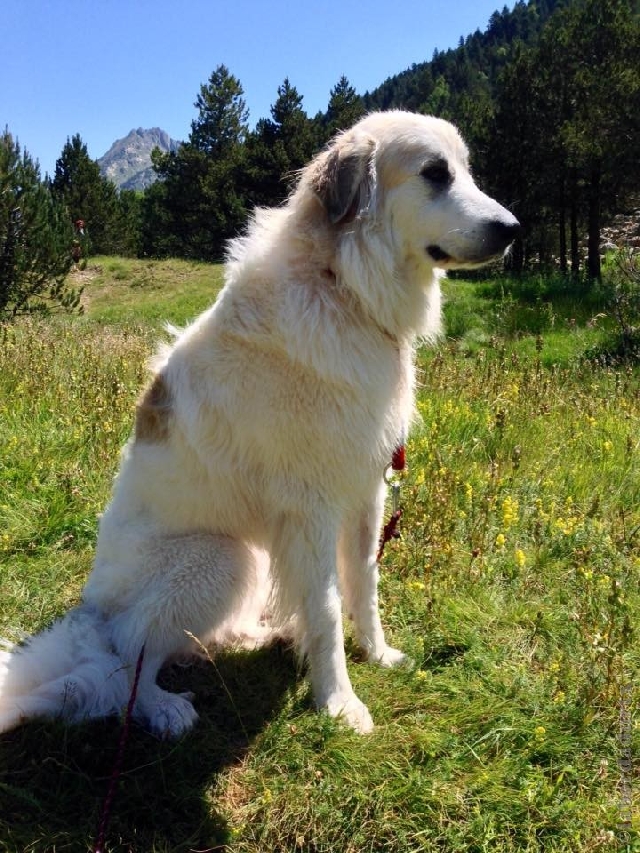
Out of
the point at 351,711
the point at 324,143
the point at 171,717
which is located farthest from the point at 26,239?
the point at 351,711

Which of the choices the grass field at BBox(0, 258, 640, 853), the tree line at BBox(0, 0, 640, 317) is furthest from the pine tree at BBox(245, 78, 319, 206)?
the grass field at BBox(0, 258, 640, 853)

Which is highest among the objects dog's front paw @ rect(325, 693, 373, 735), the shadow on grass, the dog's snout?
the dog's snout

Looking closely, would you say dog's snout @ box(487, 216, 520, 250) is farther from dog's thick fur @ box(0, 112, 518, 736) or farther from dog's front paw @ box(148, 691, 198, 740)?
dog's front paw @ box(148, 691, 198, 740)

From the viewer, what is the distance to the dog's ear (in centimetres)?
204

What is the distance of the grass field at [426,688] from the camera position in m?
1.73

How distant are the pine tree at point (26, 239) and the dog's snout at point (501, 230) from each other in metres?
8.94

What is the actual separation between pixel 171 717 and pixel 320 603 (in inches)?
24.1

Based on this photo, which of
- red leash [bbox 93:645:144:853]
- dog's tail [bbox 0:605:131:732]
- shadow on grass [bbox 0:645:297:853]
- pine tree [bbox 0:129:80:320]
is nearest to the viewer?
red leash [bbox 93:645:144:853]

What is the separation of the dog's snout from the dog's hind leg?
4.50 feet

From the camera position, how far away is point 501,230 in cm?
202

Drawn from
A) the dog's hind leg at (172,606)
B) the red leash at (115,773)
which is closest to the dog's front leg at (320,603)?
the dog's hind leg at (172,606)

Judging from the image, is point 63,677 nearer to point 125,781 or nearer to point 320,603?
point 125,781

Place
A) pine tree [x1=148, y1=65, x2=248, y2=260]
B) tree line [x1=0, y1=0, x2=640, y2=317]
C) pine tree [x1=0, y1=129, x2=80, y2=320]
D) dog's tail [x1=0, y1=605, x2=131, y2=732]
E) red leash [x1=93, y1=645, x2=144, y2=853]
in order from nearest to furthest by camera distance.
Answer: red leash [x1=93, y1=645, x2=144, y2=853] → dog's tail [x1=0, y1=605, x2=131, y2=732] → pine tree [x1=0, y1=129, x2=80, y2=320] → tree line [x1=0, y1=0, x2=640, y2=317] → pine tree [x1=148, y1=65, x2=248, y2=260]

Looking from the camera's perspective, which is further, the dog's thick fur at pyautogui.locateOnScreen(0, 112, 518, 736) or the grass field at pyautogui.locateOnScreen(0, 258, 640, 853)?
the dog's thick fur at pyautogui.locateOnScreen(0, 112, 518, 736)
